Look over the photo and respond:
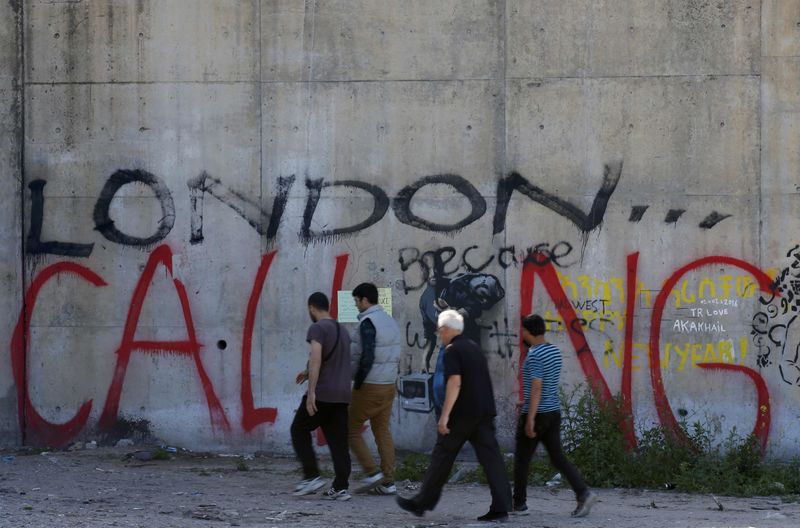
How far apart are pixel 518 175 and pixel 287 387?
9.67ft

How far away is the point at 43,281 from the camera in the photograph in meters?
11.8

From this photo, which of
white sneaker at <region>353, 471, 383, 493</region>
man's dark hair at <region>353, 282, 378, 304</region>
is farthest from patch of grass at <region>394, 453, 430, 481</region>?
man's dark hair at <region>353, 282, 378, 304</region>

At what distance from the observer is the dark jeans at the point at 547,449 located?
8875 millimetres

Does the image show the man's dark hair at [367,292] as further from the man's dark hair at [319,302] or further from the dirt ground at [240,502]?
Answer: the dirt ground at [240,502]

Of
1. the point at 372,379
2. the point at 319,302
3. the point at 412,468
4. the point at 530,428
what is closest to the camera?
the point at 530,428

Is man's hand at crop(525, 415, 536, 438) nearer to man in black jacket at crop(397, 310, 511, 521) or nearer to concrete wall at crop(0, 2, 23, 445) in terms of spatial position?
man in black jacket at crop(397, 310, 511, 521)

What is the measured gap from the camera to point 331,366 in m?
9.49

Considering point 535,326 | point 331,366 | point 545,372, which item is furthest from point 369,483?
point 535,326

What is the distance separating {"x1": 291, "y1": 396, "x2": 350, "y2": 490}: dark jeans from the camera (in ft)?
31.1

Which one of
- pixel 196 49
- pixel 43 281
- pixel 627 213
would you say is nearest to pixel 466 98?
pixel 627 213

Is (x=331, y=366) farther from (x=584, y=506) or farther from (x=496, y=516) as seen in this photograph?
(x=584, y=506)

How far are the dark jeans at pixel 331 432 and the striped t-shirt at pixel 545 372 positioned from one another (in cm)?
151

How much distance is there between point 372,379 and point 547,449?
1.59m

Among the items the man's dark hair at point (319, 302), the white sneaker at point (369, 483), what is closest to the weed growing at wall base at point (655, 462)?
the white sneaker at point (369, 483)
